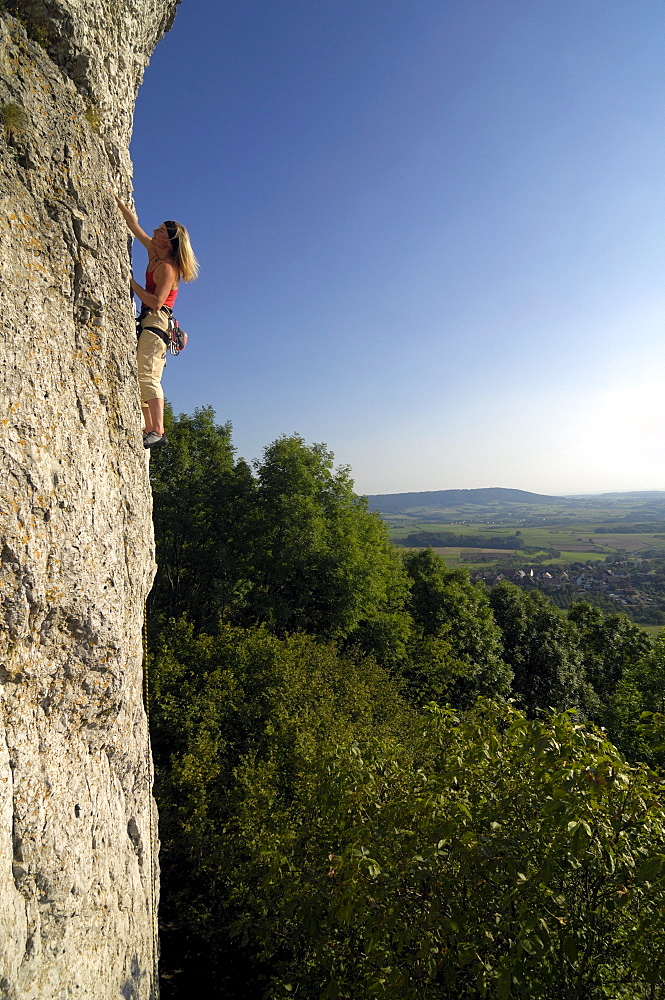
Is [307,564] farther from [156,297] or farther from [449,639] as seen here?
[156,297]

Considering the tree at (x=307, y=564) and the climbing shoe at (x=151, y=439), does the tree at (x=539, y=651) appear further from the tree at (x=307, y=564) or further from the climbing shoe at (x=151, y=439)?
the climbing shoe at (x=151, y=439)

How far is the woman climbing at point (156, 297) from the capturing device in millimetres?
5891

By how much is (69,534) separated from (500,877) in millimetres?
5013

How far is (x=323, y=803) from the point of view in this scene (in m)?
5.00

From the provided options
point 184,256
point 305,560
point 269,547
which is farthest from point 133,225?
point 269,547

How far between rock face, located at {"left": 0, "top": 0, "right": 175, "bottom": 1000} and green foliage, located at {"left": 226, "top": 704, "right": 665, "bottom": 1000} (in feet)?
5.64

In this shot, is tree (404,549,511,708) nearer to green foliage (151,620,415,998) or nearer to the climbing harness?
green foliage (151,620,415,998)

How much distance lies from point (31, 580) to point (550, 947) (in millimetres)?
5265

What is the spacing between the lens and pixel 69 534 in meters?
4.39

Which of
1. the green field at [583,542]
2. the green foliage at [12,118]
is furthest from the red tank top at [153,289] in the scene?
the green field at [583,542]

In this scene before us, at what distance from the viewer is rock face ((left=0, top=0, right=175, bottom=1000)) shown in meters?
3.84

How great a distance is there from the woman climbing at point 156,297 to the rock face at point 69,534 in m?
0.46

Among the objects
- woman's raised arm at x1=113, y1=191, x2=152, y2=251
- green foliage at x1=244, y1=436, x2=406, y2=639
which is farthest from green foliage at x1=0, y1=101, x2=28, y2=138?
green foliage at x1=244, y1=436, x2=406, y2=639

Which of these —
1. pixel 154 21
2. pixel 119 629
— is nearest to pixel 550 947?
pixel 119 629
